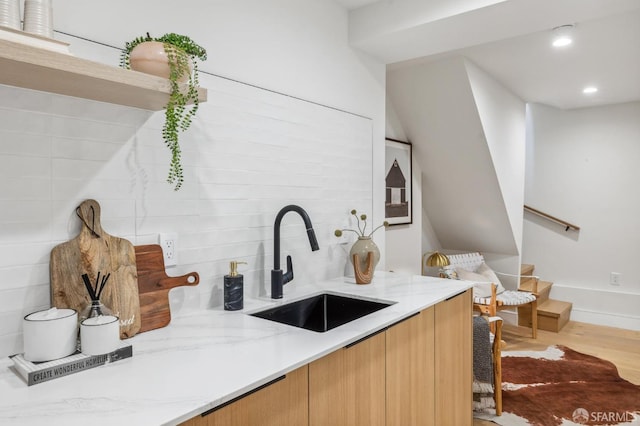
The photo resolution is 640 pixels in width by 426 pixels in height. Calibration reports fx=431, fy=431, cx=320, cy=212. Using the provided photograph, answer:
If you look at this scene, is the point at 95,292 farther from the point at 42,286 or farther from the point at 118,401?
the point at 118,401

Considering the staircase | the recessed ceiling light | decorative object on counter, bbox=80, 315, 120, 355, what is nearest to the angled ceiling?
the recessed ceiling light

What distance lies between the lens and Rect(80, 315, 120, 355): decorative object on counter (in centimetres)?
106

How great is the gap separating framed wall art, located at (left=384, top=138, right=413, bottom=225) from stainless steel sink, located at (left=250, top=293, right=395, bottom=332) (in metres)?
1.71

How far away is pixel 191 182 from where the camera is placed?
158 centimetres

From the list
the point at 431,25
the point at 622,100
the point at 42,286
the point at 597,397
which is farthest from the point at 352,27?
the point at 622,100

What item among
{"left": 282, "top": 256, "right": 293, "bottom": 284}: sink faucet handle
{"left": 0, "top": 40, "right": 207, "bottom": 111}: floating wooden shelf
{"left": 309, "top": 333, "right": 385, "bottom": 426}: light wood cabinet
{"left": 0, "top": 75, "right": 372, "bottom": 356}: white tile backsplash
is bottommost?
{"left": 309, "top": 333, "right": 385, "bottom": 426}: light wood cabinet

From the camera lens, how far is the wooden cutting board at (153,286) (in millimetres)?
1369

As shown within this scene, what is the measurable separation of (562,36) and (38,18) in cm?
276

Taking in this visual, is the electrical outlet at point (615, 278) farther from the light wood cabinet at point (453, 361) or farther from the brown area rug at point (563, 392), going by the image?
the light wood cabinet at point (453, 361)

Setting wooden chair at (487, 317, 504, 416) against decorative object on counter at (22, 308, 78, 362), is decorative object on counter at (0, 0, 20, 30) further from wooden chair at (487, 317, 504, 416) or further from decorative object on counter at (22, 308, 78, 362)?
wooden chair at (487, 317, 504, 416)

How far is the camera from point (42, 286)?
119 cm

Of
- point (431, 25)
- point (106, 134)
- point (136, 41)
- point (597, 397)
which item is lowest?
point (597, 397)

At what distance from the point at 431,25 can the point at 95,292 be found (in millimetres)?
1873

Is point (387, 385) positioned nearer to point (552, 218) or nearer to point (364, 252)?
point (364, 252)
